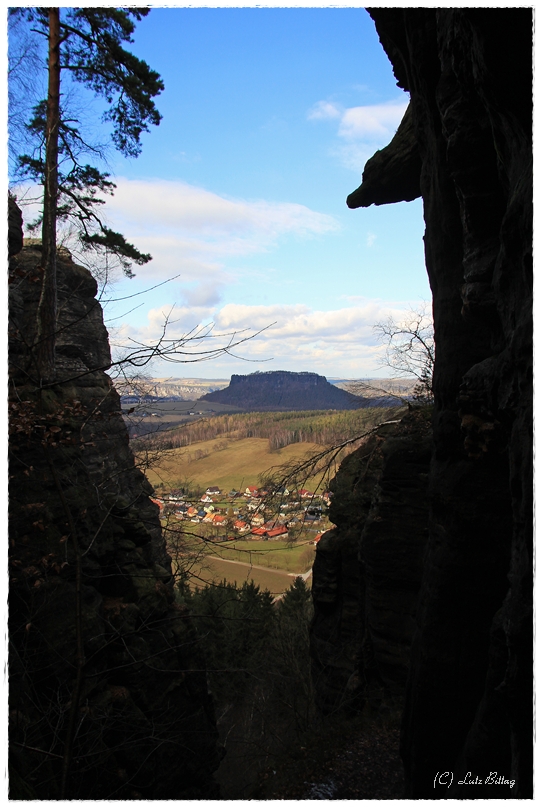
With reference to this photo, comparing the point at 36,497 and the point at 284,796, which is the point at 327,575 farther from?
the point at 36,497

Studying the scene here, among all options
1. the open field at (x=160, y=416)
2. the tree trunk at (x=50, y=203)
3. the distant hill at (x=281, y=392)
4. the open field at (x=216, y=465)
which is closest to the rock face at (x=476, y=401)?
the open field at (x=216, y=465)

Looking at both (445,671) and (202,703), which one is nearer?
(445,671)

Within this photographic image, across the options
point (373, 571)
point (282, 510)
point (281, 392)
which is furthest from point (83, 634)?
point (281, 392)

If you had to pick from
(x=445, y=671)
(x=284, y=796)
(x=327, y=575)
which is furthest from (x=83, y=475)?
(x=327, y=575)
